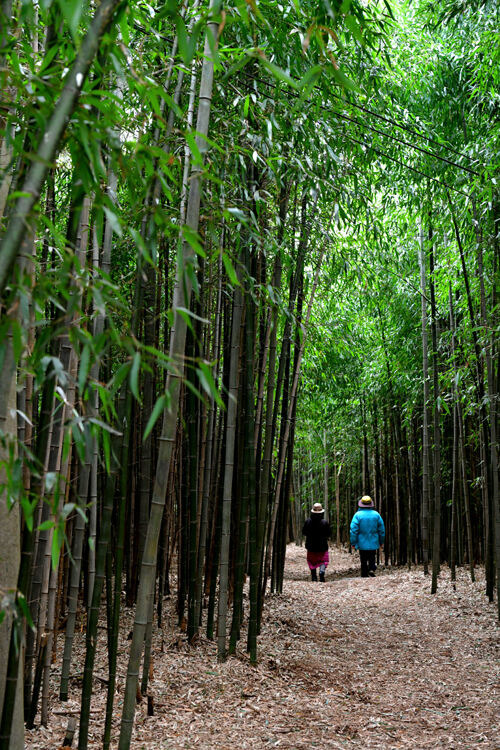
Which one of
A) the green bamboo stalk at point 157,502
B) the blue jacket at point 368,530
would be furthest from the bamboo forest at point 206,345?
the blue jacket at point 368,530

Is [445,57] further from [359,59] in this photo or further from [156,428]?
[156,428]

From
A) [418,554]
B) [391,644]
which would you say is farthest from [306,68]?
[418,554]

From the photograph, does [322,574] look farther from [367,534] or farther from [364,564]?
[367,534]

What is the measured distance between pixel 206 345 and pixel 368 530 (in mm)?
5015

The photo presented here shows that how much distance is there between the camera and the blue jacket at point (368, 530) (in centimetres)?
774

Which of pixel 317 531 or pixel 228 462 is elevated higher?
pixel 228 462

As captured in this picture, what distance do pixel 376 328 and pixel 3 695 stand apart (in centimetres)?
691

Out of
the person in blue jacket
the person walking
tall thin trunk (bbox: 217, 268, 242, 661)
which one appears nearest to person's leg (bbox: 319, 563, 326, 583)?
the person walking

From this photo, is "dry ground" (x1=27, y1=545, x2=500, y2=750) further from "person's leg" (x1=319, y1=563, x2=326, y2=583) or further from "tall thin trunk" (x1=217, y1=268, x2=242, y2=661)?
"person's leg" (x1=319, y1=563, x2=326, y2=583)

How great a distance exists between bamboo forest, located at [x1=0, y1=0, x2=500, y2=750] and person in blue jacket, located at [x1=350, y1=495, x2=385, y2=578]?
1.12 metres

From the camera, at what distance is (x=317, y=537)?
750cm

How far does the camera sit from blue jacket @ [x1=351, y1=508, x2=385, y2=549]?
7.74m

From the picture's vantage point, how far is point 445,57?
473cm

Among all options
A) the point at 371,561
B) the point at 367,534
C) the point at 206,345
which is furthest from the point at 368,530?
the point at 206,345
